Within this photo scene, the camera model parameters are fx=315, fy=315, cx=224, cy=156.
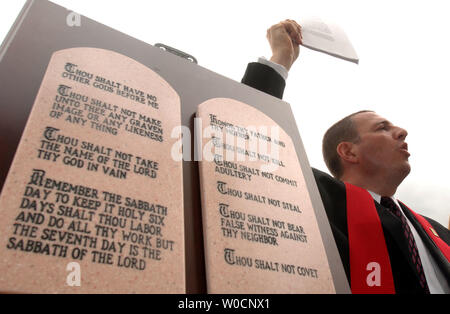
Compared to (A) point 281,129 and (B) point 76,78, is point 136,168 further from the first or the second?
(A) point 281,129

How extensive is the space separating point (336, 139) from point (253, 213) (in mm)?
1147

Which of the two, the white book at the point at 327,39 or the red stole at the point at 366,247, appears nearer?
the red stole at the point at 366,247

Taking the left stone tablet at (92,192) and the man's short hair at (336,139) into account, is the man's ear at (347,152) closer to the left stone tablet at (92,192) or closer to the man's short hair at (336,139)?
the man's short hair at (336,139)

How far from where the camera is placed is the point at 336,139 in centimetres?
173

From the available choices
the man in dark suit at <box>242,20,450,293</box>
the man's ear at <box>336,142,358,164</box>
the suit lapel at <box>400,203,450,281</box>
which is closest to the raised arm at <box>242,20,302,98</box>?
the man in dark suit at <box>242,20,450,293</box>

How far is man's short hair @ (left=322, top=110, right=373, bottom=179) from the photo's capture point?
5.36 feet

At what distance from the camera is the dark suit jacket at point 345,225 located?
3.28ft

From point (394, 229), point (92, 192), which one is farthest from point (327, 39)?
point (92, 192)

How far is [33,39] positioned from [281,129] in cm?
73

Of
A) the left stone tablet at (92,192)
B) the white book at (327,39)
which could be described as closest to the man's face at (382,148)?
the white book at (327,39)

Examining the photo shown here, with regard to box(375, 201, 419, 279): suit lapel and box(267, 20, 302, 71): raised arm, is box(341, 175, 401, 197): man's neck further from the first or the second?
box(267, 20, 302, 71): raised arm

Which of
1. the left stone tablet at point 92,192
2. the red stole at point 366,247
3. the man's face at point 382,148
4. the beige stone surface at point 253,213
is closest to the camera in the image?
the left stone tablet at point 92,192

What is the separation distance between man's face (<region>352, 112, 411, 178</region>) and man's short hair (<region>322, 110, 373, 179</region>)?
1.7 inches

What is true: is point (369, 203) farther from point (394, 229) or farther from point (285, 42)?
point (285, 42)
